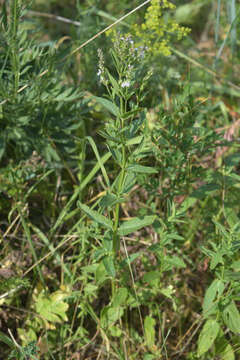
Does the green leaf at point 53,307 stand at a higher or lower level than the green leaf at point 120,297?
lower

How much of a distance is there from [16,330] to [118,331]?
53 cm

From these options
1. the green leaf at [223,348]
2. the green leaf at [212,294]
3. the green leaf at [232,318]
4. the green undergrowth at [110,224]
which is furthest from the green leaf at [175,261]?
the green leaf at [223,348]

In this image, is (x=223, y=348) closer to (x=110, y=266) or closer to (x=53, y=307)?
(x=110, y=266)

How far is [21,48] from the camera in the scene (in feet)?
6.56

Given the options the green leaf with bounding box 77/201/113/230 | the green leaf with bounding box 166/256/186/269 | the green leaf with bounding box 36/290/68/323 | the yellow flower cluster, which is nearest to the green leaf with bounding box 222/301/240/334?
the green leaf with bounding box 166/256/186/269

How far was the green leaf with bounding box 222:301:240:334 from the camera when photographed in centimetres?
156

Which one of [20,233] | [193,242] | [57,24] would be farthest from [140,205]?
[57,24]

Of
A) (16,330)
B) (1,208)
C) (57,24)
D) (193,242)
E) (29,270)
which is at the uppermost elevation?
(57,24)

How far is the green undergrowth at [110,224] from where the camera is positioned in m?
1.57

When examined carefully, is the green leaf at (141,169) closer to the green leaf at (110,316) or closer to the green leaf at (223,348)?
the green leaf at (110,316)

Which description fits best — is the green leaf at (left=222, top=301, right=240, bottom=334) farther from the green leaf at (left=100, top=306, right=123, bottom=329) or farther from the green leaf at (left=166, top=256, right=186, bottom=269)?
the green leaf at (left=100, top=306, right=123, bottom=329)

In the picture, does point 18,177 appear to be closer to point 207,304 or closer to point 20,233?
point 20,233

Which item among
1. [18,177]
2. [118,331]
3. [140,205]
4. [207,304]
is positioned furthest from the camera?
[140,205]

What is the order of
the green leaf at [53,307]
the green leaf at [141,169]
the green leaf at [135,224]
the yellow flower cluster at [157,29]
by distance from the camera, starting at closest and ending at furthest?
the green leaf at [141,169]
the green leaf at [135,224]
the green leaf at [53,307]
the yellow flower cluster at [157,29]
